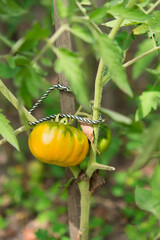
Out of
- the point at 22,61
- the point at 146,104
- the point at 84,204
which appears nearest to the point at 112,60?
the point at 22,61

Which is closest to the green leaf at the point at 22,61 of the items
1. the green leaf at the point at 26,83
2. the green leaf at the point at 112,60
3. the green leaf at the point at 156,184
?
the green leaf at the point at 26,83

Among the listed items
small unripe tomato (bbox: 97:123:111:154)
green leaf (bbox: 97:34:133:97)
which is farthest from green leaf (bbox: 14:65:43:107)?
small unripe tomato (bbox: 97:123:111:154)

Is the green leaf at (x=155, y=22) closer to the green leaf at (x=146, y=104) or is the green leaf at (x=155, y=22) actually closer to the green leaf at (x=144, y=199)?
the green leaf at (x=146, y=104)

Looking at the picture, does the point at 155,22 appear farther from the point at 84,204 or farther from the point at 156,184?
the point at 84,204

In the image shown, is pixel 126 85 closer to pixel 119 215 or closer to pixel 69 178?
pixel 69 178

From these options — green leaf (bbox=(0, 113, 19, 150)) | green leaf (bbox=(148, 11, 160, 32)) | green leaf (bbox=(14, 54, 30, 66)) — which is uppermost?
green leaf (bbox=(14, 54, 30, 66))

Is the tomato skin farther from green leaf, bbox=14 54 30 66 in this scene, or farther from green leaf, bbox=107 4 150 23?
green leaf, bbox=107 4 150 23
